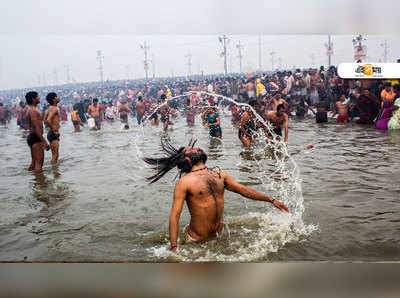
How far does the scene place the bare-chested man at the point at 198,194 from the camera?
316cm

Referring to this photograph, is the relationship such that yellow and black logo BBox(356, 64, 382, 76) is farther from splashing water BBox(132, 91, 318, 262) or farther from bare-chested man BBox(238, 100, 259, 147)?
bare-chested man BBox(238, 100, 259, 147)

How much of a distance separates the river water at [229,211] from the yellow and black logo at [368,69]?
161 centimetres

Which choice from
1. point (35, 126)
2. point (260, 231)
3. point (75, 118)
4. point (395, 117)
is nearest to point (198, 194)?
point (260, 231)

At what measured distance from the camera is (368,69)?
3570 millimetres

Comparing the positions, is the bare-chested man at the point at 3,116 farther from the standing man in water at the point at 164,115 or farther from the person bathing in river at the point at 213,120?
the person bathing in river at the point at 213,120

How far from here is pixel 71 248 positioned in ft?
12.8

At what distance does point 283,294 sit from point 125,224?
3.97m

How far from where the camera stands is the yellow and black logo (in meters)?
3.39

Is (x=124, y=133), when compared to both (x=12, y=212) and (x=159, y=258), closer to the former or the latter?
(x=12, y=212)

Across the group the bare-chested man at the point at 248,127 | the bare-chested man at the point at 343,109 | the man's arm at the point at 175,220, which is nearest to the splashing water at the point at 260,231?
the man's arm at the point at 175,220

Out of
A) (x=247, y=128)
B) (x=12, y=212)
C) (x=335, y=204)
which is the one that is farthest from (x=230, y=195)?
(x=247, y=128)

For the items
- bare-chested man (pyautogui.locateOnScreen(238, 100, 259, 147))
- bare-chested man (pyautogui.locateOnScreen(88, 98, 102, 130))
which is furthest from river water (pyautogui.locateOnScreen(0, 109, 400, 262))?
bare-chested man (pyautogui.locateOnScreen(88, 98, 102, 130))

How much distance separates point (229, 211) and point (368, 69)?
230 cm

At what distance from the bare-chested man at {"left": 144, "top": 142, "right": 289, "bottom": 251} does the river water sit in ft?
0.60
